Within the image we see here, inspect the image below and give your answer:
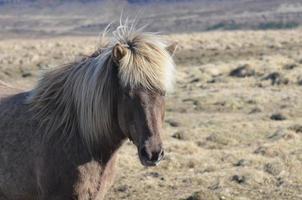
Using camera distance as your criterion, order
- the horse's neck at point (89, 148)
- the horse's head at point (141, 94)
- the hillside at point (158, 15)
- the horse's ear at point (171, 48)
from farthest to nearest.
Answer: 1. the hillside at point (158, 15)
2. the horse's ear at point (171, 48)
3. the horse's neck at point (89, 148)
4. the horse's head at point (141, 94)

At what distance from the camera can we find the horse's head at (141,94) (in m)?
4.97

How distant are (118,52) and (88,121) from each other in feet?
2.17

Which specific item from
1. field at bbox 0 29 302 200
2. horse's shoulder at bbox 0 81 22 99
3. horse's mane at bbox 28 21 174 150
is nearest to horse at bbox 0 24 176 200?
horse's mane at bbox 28 21 174 150

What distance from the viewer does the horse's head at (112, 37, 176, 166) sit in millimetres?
4969

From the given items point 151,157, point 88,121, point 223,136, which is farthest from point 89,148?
point 223,136

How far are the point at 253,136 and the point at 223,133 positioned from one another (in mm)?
599

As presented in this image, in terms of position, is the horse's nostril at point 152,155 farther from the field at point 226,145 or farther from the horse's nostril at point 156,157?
the field at point 226,145

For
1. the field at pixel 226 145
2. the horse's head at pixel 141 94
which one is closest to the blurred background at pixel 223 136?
the field at pixel 226 145

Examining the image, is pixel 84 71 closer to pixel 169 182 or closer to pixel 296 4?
pixel 169 182

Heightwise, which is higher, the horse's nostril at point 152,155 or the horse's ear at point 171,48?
the horse's ear at point 171,48

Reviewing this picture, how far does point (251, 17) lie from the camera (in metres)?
111

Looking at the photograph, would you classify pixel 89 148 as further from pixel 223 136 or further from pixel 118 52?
pixel 223 136

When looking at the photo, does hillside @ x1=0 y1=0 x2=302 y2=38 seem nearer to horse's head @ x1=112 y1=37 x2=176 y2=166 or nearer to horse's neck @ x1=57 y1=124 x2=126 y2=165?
horse's neck @ x1=57 y1=124 x2=126 y2=165

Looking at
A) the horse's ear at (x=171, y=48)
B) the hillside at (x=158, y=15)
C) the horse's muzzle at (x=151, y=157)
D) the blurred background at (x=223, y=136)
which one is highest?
Answer: the horse's ear at (x=171, y=48)
